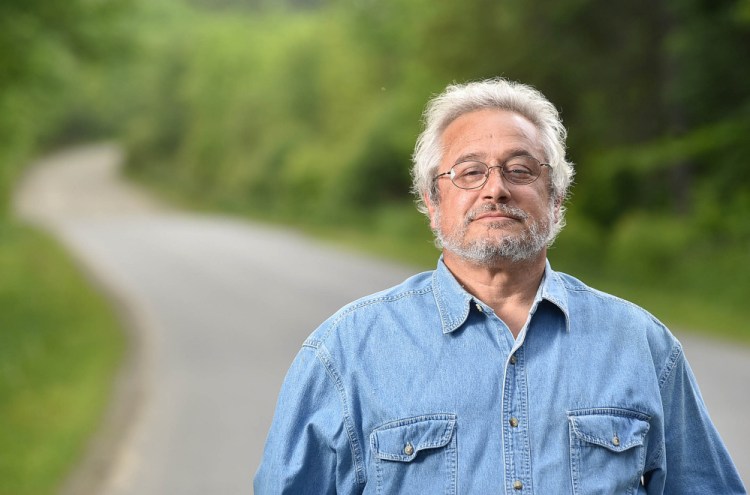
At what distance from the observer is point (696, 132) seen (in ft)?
61.9

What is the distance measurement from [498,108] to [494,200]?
0.22 m

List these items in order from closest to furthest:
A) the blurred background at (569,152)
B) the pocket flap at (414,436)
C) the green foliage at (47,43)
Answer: the pocket flap at (414,436)
the blurred background at (569,152)
the green foliage at (47,43)

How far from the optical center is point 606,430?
8.40ft

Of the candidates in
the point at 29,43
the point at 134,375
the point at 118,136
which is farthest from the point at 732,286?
the point at 118,136

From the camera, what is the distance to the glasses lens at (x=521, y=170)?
2.75 m

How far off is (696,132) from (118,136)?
152ft

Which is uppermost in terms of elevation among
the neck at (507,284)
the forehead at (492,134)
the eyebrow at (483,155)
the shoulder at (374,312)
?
the forehead at (492,134)

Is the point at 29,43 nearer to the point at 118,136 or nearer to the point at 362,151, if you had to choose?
the point at 362,151

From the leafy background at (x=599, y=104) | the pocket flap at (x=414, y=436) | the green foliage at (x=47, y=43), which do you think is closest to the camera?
the pocket flap at (x=414, y=436)

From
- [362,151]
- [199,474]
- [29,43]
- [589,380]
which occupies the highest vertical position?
[362,151]

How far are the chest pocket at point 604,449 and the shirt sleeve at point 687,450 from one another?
6.5 inches

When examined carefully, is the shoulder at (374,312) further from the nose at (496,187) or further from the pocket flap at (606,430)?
the pocket flap at (606,430)

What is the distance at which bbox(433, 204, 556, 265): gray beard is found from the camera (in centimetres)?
267

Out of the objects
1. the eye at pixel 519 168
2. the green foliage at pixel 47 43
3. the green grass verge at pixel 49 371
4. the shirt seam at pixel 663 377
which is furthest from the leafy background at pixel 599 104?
the eye at pixel 519 168
